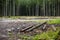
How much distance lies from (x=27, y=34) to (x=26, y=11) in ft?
17.3

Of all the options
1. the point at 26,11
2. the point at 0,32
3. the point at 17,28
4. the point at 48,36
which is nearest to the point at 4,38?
the point at 0,32

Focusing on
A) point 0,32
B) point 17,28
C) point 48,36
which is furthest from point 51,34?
point 0,32

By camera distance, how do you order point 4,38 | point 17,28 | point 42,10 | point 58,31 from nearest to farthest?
1. point 4,38
2. point 58,31
3. point 17,28
4. point 42,10

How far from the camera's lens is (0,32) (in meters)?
2.29

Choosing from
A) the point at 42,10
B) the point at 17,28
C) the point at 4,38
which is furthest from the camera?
the point at 42,10

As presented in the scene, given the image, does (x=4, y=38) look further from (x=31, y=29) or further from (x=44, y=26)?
(x=44, y=26)

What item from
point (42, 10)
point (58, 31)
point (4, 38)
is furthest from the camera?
point (42, 10)

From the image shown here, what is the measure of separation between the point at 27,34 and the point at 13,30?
0.93ft

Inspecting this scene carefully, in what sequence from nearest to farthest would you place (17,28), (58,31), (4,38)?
(4,38) → (58,31) → (17,28)

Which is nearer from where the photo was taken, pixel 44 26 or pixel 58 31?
pixel 58 31

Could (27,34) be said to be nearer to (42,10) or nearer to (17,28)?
(17,28)

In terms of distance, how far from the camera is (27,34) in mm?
2197

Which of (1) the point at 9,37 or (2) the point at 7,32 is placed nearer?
(1) the point at 9,37

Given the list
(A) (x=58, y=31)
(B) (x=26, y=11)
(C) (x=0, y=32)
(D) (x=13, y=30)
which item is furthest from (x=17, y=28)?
(B) (x=26, y=11)
